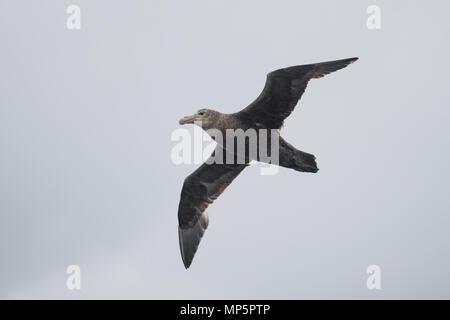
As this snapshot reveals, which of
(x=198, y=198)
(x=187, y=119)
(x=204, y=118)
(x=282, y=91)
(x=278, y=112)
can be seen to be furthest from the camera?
(x=198, y=198)

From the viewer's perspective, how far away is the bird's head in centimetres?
1636

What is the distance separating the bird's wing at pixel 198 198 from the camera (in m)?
18.7

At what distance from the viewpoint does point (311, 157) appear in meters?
16.1

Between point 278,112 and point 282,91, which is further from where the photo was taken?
point 278,112

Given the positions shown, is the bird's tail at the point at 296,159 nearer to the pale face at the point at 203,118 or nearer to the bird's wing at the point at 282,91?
the bird's wing at the point at 282,91

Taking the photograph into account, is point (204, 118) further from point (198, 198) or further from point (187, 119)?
point (198, 198)

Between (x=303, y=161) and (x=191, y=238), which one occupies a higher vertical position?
(x=303, y=161)

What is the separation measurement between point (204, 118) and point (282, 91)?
6.09ft

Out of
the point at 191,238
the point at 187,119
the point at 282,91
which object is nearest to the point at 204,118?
the point at 187,119

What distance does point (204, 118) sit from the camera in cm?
1648

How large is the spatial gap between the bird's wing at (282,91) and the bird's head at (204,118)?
68cm

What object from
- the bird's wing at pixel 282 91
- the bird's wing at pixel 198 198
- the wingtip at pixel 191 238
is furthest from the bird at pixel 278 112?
the wingtip at pixel 191 238
